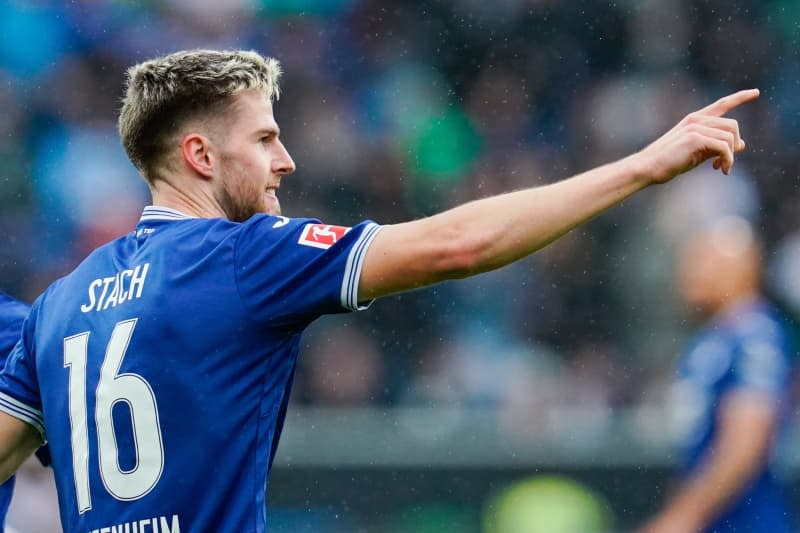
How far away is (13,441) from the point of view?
2.78m

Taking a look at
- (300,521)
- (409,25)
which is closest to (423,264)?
(300,521)

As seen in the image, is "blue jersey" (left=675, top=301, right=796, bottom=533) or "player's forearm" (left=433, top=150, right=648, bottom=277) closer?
"player's forearm" (left=433, top=150, right=648, bottom=277)

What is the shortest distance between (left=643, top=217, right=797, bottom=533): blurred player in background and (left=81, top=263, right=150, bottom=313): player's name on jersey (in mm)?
2973

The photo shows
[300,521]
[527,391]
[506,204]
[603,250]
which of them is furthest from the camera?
[603,250]

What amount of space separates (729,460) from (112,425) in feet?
9.94

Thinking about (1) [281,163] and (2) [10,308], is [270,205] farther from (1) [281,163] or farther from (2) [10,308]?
(2) [10,308]

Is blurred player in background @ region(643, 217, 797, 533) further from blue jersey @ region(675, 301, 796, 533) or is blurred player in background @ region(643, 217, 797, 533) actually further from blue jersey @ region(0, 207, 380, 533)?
blue jersey @ region(0, 207, 380, 533)

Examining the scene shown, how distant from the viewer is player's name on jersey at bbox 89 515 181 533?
2.48 metres

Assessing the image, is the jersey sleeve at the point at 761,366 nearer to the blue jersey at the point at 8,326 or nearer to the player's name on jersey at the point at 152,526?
the blue jersey at the point at 8,326

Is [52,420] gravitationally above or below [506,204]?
below

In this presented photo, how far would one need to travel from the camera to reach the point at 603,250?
852 cm

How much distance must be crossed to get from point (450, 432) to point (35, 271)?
294 cm

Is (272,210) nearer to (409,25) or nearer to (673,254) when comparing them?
(673,254)

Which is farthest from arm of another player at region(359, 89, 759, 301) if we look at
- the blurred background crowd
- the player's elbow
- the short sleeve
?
the blurred background crowd
